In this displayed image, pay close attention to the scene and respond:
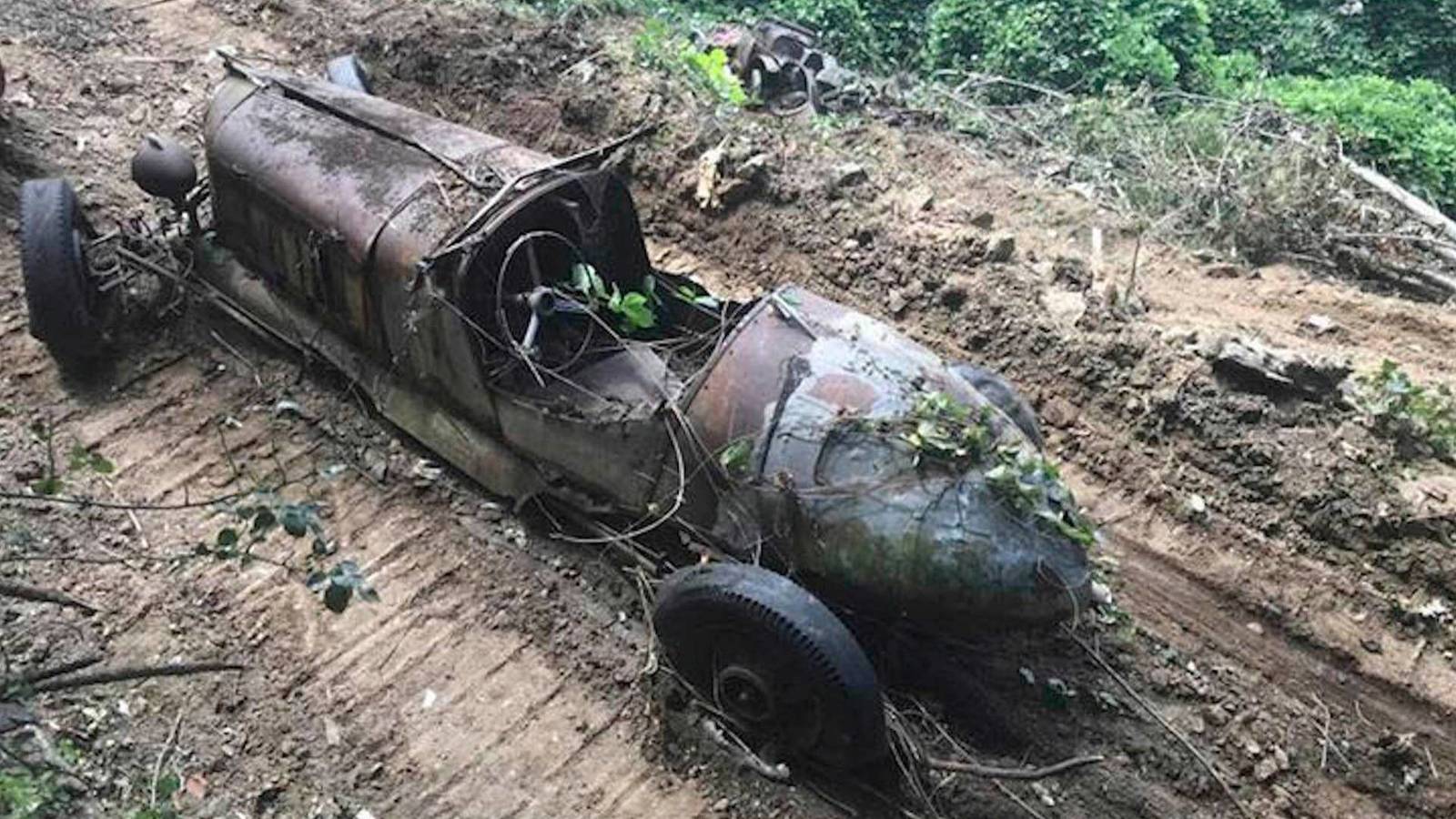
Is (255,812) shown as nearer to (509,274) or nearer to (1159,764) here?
(509,274)

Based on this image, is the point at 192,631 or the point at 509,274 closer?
the point at 192,631

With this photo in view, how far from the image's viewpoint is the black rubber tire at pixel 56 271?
21.5 feet

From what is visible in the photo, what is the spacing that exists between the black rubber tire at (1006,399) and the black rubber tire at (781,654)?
155 cm

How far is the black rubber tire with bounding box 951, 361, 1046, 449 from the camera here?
19.2 feet

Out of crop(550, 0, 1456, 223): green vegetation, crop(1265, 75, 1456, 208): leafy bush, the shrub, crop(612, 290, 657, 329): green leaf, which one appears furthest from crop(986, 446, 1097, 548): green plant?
the shrub

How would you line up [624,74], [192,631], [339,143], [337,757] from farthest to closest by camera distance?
[624,74]
[339,143]
[192,631]
[337,757]

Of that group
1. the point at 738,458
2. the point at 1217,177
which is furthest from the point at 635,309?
the point at 1217,177

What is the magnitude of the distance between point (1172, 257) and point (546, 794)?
5.42 metres

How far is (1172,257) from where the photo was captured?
809 centimetres

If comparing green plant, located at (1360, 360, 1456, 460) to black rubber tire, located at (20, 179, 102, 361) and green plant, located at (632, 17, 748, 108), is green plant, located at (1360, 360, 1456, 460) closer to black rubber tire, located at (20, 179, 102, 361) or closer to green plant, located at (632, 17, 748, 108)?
green plant, located at (632, 17, 748, 108)

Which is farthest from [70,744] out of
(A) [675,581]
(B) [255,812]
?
(A) [675,581]

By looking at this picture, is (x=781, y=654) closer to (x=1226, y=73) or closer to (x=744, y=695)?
(x=744, y=695)

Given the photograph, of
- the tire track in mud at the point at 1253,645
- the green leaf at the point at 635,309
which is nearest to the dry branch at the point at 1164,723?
the tire track in mud at the point at 1253,645

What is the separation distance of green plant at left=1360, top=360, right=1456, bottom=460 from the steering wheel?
412cm
